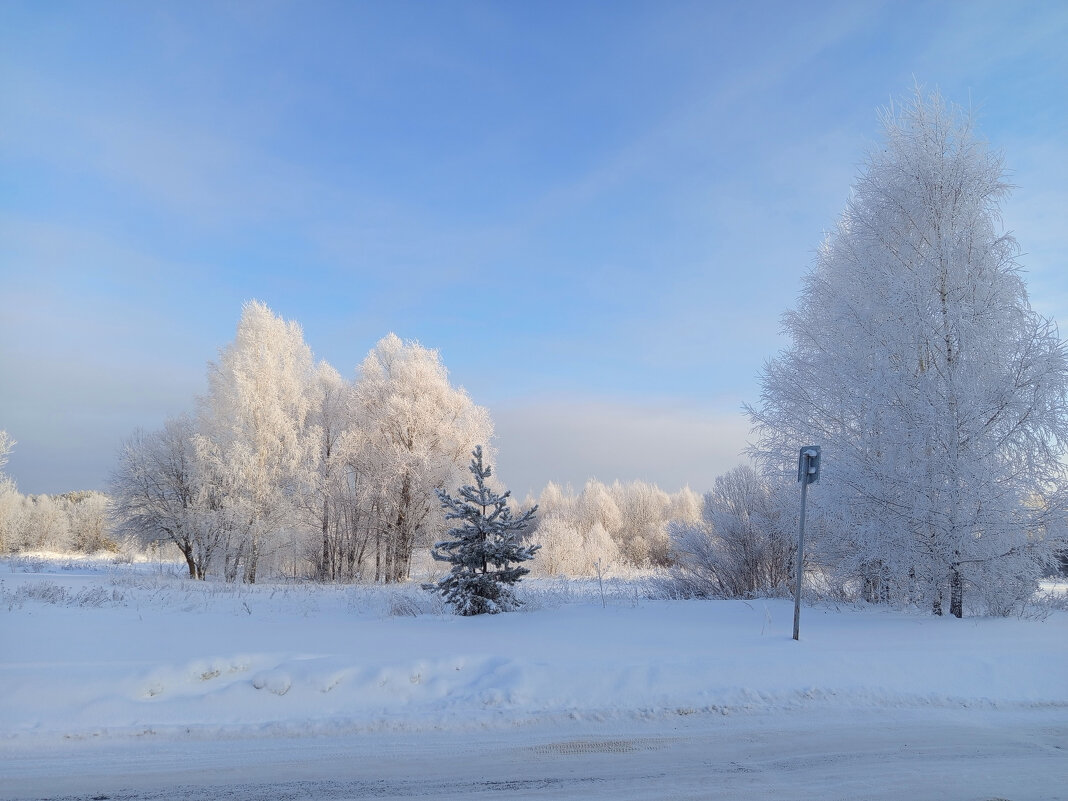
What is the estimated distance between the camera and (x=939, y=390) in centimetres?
1136

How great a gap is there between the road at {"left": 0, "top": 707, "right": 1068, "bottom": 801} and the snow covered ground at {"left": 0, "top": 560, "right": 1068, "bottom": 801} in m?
0.02

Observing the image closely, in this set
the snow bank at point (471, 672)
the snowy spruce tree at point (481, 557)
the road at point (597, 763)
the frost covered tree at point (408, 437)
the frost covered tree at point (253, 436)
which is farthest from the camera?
the frost covered tree at point (408, 437)

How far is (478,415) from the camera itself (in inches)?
1270

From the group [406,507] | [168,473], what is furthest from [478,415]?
[168,473]

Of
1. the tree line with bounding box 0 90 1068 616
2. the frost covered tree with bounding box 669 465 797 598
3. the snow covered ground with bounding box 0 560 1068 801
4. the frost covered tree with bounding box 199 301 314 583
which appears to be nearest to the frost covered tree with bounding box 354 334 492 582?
the frost covered tree with bounding box 199 301 314 583

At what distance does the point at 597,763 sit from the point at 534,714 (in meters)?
1.17

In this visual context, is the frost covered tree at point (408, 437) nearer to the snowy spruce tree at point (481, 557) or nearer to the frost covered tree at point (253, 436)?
the frost covered tree at point (253, 436)

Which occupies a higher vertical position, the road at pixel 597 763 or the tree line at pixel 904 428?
the tree line at pixel 904 428

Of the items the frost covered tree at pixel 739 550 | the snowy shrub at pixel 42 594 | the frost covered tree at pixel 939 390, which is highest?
the frost covered tree at pixel 939 390

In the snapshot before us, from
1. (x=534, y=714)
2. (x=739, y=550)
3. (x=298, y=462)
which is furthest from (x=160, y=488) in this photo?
(x=534, y=714)

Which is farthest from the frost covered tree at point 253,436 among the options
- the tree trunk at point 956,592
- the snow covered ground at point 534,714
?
the tree trunk at point 956,592

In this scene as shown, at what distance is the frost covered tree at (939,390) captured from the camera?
10.8m

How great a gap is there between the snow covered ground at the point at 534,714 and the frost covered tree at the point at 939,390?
7.76 feet

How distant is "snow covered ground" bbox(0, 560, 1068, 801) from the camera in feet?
14.4
